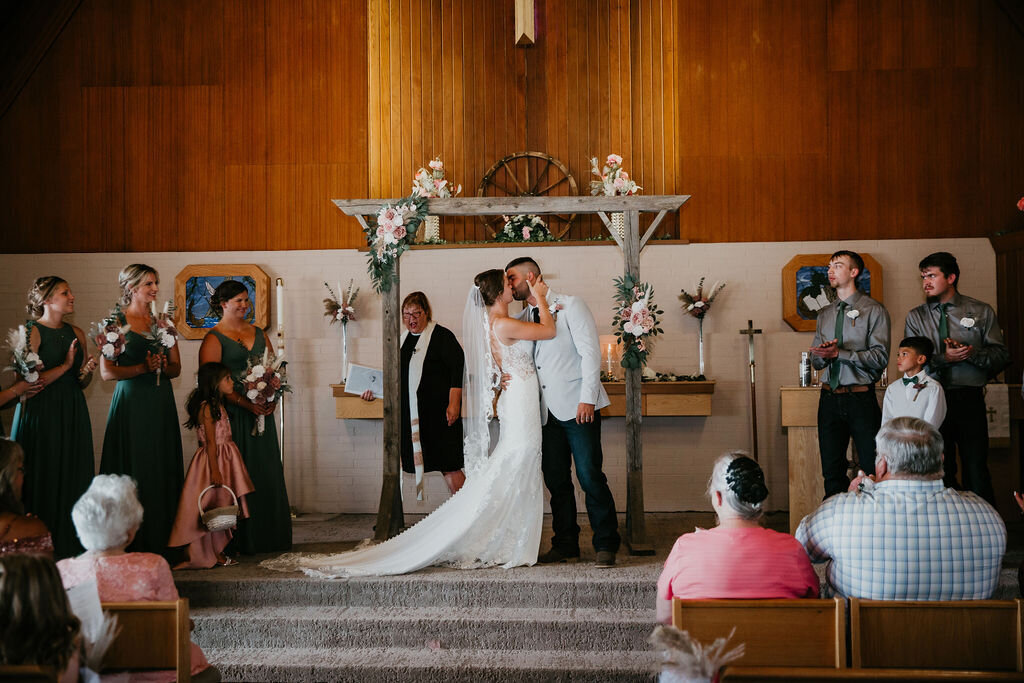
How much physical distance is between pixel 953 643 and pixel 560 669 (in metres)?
1.93

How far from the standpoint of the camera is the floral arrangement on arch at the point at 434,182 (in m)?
7.38

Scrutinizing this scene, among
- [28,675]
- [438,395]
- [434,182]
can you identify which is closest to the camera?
[28,675]

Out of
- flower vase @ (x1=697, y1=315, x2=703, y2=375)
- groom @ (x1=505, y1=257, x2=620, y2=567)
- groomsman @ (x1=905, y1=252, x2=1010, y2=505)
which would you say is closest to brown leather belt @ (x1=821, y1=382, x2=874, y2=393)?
groomsman @ (x1=905, y1=252, x2=1010, y2=505)

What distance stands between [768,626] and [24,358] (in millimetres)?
4126

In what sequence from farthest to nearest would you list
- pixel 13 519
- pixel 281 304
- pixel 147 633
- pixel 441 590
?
1. pixel 281 304
2. pixel 441 590
3. pixel 13 519
4. pixel 147 633

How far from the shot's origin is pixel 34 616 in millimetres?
2150

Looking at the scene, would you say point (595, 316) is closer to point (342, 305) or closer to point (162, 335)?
point (342, 305)

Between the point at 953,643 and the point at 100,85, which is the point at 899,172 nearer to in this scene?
the point at 953,643

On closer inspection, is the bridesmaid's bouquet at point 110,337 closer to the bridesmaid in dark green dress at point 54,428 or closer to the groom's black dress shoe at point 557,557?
the bridesmaid in dark green dress at point 54,428

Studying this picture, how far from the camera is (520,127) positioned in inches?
310

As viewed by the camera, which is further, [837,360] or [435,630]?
[837,360]

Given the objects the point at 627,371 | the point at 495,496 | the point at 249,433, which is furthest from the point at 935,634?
the point at 249,433

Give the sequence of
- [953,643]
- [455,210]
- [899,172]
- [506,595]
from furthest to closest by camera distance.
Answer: [899,172], [455,210], [506,595], [953,643]

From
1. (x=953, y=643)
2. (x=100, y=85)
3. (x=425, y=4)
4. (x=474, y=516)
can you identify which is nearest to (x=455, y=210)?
(x=474, y=516)
